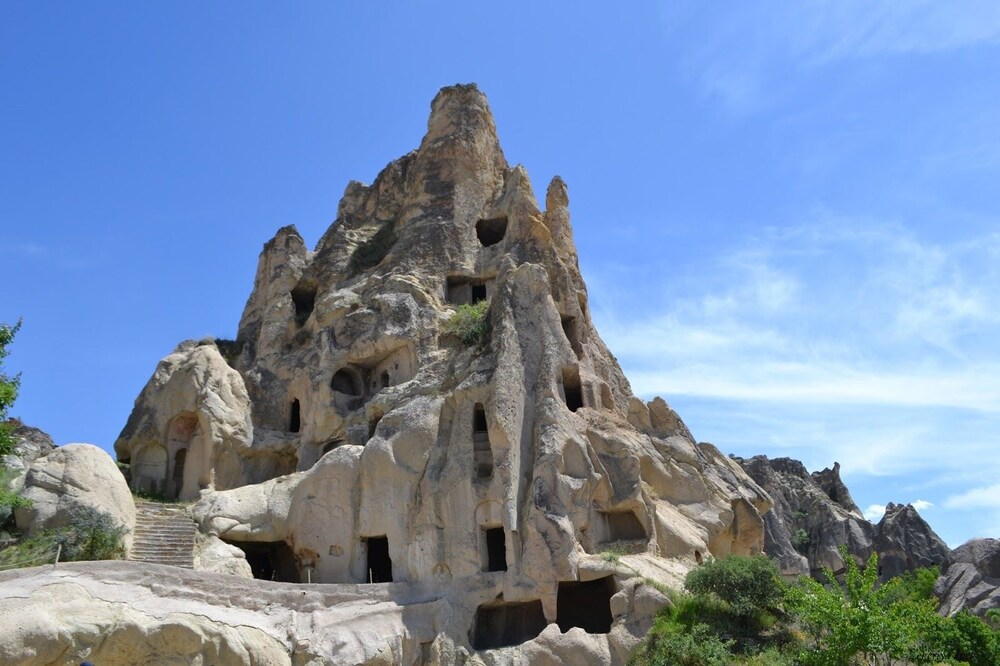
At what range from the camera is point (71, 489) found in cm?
2406

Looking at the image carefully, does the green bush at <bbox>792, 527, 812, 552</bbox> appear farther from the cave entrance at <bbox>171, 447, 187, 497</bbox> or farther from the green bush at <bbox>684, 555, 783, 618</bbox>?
the cave entrance at <bbox>171, 447, 187, 497</bbox>

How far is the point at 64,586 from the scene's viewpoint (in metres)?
19.0

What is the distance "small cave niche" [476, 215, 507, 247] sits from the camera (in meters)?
37.4

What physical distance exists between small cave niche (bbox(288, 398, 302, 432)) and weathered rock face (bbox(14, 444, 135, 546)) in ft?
27.4

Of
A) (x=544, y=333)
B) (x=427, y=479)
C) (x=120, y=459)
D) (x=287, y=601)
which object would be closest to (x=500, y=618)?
(x=427, y=479)

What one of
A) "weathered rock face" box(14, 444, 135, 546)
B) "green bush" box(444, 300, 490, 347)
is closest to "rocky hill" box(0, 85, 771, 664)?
"green bush" box(444, 300, 490, 347)

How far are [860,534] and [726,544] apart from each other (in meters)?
30.3

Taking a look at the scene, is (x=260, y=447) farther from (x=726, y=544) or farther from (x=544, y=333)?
(x=726, y=544)

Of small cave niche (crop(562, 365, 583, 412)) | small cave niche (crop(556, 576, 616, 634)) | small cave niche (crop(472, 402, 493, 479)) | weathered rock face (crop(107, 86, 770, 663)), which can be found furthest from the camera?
small cave niche (crop(562, 365, 583, 412))

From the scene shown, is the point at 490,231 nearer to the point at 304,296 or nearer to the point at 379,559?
the point at 304,296

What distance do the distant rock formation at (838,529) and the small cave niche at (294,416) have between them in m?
27.1

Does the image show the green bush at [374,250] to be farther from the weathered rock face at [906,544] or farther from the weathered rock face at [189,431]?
the weathered rock face at [906,544]

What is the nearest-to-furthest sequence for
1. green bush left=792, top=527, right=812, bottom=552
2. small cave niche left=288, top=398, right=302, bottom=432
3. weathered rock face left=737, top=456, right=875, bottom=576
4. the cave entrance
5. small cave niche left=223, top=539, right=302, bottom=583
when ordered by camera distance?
1. small cave niche left=223, top=539, right=302, bottom=583
2. the cave entrance
3. small cave niche left=288, top=398, right=302, bottom=432
4. weathered rock face left=737, top=456, right=875, bottom=576
5. green bush left=792, top=527, right=812, bottom=552

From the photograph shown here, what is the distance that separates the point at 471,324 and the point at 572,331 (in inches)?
138
